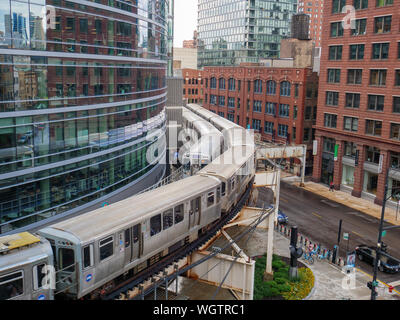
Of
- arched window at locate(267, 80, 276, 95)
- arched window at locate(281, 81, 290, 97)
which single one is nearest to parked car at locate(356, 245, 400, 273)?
arched window at locate(281, 81, 290, 97)

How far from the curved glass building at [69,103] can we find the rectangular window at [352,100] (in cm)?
2732

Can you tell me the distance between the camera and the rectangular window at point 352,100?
1928 inches

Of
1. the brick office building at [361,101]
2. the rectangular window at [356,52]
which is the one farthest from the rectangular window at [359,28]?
the rectangular window at [356,52]

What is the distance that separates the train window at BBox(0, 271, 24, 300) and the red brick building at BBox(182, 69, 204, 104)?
347 ft

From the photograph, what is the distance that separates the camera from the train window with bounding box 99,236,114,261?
14805 millimetres

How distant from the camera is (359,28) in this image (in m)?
48.3

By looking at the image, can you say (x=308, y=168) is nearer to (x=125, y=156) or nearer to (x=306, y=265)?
(x=306, y=265)

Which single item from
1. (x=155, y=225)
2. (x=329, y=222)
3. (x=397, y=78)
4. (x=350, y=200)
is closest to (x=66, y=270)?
(x=155, y=225)

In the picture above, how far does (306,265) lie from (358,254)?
15.2 feet

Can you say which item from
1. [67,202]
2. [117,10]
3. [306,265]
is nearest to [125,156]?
[67,202]

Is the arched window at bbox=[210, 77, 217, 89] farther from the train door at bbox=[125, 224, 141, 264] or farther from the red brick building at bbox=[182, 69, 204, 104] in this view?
the train door at bbox=[125, 224, 141, 264]

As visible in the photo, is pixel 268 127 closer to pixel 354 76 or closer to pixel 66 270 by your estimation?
pixel 354 76

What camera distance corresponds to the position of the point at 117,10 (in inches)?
1102

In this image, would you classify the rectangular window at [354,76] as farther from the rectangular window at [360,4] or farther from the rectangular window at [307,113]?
the rectangular window at [307,113]
